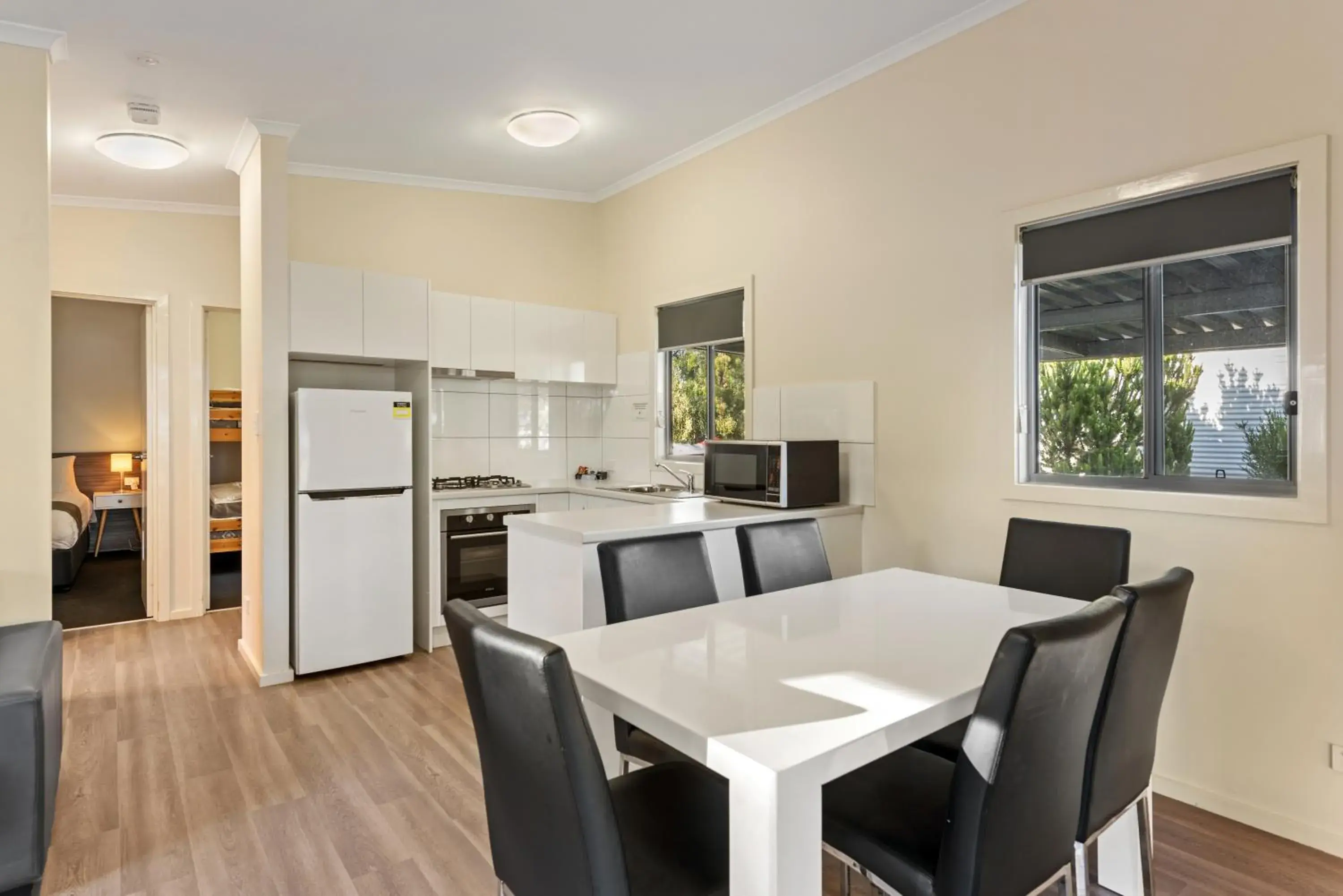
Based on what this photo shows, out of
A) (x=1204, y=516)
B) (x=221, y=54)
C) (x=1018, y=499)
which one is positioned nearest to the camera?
(x=1204, y=516)

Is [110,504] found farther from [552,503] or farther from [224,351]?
[552,503]

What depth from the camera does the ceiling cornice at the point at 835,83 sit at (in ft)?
9.77

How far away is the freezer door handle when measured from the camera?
3855mm

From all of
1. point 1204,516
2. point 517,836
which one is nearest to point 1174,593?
point 1204,516

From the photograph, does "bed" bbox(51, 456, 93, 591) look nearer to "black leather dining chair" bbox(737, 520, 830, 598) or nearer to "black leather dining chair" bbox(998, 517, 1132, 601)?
"black leather dining chair" bbox(737, 520, 830, 598)

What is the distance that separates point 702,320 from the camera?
4555 millimetres

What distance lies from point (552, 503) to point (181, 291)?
9.77 ft

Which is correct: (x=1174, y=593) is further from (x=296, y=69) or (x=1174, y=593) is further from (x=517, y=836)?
(x=296, y=69)

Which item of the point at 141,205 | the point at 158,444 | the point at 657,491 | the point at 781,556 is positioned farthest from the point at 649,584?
the point at 141,205

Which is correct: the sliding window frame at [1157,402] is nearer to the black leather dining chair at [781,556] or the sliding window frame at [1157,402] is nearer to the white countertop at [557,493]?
the black leather dining chair at [781,556]

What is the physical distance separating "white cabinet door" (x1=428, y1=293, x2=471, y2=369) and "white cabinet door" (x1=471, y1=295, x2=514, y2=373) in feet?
0.12

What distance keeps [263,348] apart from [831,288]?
2879mm

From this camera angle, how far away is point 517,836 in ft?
4.19

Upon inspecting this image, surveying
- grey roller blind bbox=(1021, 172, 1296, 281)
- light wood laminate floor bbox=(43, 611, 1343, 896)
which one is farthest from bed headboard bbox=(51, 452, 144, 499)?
grey roller blind bbox=(1021, 172, 1296, 281)
